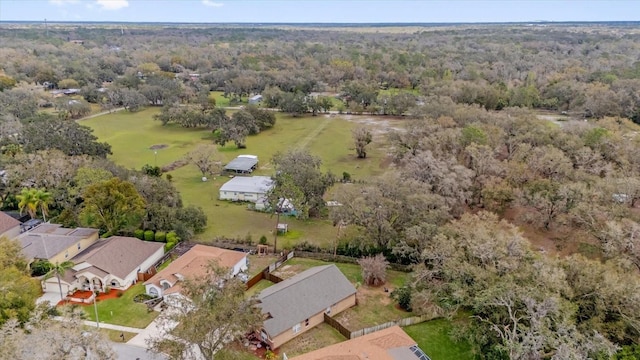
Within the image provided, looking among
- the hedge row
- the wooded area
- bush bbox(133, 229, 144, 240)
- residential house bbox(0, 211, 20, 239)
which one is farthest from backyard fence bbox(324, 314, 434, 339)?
residential house bbox(0, 211, 20, 239)

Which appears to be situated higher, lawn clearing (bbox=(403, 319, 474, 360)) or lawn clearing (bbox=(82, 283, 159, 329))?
lawn clearing (bbox=(403, 319, 474, 360))

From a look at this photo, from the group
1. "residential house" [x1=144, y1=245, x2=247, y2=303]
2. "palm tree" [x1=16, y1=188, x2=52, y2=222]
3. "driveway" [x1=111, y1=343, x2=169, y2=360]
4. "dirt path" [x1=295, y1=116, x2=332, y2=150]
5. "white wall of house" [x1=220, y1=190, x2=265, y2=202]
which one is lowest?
"dirt path" [x1=295, y1=116, x2=332, y2=150]

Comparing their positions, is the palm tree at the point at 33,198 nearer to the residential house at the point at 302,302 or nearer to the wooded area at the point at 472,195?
the wooded area at the point at 472,195

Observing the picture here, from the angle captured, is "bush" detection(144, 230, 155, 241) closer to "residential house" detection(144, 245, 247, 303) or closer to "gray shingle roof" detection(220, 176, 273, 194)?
"residential house" detection(144, 245, 247, 303)

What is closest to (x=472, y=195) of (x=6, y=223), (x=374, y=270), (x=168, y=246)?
(x=374, y=270)

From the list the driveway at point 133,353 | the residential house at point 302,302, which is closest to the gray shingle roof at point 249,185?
the residential house at point 302,302

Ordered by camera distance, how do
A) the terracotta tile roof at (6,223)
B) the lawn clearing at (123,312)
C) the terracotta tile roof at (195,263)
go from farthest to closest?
the terracotta tile roof at (6,223), the terracotta tile roof at (195,263), the lawn clearing at (123,312)

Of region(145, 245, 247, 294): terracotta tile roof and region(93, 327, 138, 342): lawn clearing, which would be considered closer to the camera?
region(93, 327, 138, 342): lawn clearing

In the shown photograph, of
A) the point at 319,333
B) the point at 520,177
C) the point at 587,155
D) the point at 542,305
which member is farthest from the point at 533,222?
the point at 319,333
